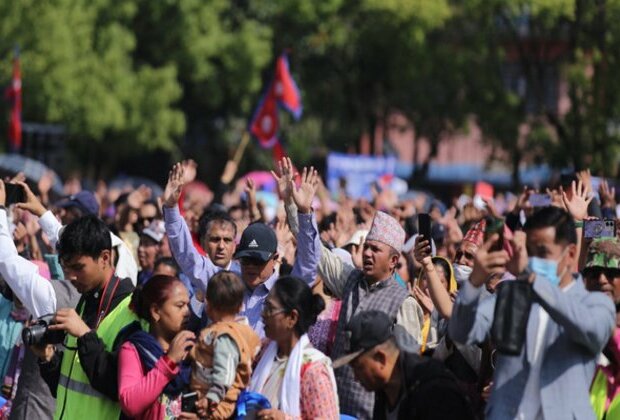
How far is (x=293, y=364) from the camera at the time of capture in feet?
20.3

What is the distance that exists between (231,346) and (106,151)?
33092 mm

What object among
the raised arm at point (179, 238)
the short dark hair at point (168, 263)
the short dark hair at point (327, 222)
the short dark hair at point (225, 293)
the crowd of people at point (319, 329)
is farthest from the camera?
the short dark hair at point (327, 222)

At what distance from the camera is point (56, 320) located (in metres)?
6.67

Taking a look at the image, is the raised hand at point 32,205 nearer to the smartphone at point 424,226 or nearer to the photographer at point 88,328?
the photographer at point 88,328

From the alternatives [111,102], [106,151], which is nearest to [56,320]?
[111,102]

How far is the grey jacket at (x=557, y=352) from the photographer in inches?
228

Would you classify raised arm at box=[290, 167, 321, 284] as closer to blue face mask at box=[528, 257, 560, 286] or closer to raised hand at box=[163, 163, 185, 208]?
raised hand at box=[163, 163, 185, 208]

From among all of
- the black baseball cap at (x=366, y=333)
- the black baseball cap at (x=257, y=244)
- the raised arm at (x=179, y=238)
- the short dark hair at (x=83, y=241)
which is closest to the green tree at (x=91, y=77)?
the raised arm at (x=179, y=238)

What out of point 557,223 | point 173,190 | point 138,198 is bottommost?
point 138,198

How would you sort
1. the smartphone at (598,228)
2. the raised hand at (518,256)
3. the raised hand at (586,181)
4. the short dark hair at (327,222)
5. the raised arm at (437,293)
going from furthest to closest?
the short dark hair at (327,222) → the raised hand at (586,181) → the smartphone at (598,228) → the raised arm at (437,293) → the raised hand at (518,256)

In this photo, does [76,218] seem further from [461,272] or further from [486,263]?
[486,263]

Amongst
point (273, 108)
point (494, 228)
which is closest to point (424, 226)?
point (494, 228)

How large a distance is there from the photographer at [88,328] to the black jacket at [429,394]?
1.45 meters

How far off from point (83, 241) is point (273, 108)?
15.6 m
